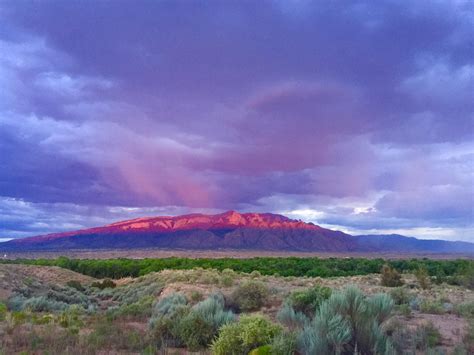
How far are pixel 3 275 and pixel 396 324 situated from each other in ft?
118

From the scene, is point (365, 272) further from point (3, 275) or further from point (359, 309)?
point (359, 309)

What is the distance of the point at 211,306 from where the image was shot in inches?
640

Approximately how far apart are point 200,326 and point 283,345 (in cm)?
459

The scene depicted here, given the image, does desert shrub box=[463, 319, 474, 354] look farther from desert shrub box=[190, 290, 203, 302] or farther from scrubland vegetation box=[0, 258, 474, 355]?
desert shrub box=[190, 290, 203, 302]

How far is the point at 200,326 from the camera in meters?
14.6

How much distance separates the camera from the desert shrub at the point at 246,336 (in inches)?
453

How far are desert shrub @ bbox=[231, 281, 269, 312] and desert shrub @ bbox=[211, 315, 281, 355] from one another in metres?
9.62

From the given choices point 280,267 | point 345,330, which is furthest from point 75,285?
point 345,330

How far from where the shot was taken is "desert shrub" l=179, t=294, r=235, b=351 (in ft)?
46.7

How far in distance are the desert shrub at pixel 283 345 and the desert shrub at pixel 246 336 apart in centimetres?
38

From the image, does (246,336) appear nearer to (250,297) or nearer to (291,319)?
(291,319)

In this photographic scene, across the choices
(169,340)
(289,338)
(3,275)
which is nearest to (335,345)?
(289,338)

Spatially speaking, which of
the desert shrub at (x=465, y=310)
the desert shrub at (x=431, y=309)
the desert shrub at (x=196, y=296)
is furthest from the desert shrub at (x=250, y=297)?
the desert shrub at (x=465, y=310)

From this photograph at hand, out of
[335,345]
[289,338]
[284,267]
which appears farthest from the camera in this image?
[284,267]
